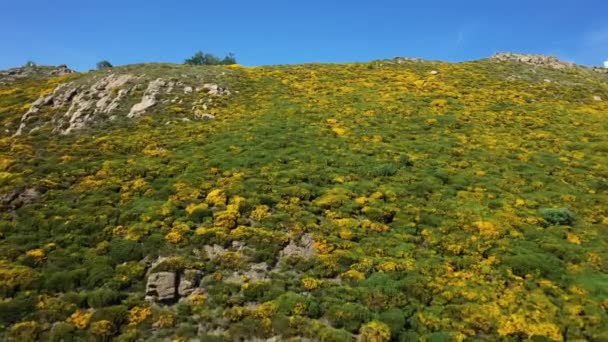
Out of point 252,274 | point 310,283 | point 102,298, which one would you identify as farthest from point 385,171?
point 102,298

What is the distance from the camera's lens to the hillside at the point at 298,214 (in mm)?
→ 21719

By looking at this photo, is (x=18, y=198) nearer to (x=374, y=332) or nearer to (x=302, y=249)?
(x=302, y=249)

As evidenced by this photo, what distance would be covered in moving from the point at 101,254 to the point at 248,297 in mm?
8746

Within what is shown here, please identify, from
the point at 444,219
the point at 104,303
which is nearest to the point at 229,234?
the point at 104,303

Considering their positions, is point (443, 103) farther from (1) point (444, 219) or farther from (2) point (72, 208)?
(2) point (72, 208)

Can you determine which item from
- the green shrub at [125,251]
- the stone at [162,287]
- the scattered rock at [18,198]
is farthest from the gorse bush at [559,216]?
the scattered rock at [18,198]

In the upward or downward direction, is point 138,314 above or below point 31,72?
below

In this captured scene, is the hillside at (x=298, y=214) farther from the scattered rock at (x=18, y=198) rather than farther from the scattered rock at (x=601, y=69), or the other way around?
the scattered rock at (x=601, y=69)

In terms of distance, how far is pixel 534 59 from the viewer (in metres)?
72.4

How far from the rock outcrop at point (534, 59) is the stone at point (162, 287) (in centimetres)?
6414

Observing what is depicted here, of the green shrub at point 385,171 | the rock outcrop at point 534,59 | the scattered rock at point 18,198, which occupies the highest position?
the rock outcrop at point 534,59

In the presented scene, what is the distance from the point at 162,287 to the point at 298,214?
9.71m

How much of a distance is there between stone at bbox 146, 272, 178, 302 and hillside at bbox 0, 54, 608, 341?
0.14 meters

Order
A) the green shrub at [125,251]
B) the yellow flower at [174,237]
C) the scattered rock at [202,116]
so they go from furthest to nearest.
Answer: the scattered rock at [202,116] → the yellow flower at [174,237] → the green shrub at [125,251]
